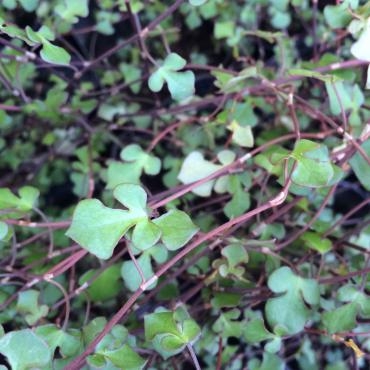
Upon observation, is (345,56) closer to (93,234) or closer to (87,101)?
(87,101)

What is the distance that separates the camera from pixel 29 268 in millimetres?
876

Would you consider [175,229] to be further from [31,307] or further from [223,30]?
[223,30]

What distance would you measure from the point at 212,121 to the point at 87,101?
24 centimetres

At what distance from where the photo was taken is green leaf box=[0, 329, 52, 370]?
615 millimetres

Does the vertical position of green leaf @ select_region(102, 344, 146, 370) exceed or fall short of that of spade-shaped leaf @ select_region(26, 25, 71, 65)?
it falls short

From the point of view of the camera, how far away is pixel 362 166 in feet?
2.63

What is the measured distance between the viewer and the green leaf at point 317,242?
2.65ft

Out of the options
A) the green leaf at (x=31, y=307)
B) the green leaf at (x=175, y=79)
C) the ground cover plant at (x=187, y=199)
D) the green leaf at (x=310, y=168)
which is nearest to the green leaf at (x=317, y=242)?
the ground cover plant at (x=187, y=199)

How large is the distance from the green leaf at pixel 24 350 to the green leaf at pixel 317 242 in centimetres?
38

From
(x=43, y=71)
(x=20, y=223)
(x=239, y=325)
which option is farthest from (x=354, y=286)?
(x=43, y=71)

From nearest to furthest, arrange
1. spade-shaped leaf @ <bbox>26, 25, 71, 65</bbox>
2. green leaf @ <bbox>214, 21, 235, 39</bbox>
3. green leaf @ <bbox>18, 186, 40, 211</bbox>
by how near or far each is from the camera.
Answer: spade-shaped leaf @ <bbox>26, 25, 71, 65</bbox> < green leaf @ <bbox>18, 186, 40, 211</bbox> < green leaf @ <bbox>214, 21, 235, 39</bbox>

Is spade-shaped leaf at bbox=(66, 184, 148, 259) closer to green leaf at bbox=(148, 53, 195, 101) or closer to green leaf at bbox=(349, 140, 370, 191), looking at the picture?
green leaf at bbox=(148, 53, 195, 101)

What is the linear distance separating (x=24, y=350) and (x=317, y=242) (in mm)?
410

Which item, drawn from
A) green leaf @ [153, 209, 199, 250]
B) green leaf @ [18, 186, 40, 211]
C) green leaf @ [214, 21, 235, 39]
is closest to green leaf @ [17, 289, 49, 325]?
green leaf @ [18, 186, 40, 211]
